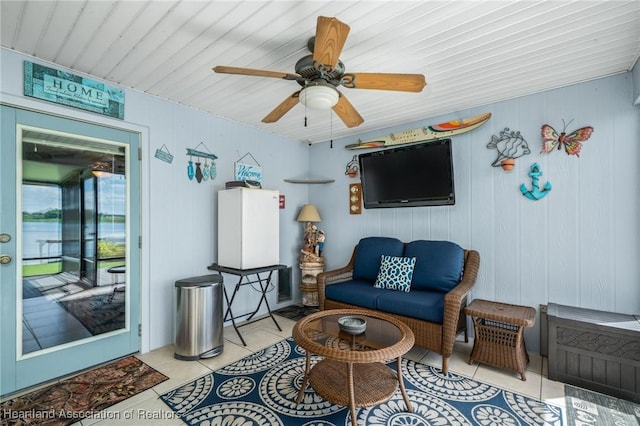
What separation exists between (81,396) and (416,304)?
2694 millimetres

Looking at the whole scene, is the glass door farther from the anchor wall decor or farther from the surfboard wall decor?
the anchor wall decor

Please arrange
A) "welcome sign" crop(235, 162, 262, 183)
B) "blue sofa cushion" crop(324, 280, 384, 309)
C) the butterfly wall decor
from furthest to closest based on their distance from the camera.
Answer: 1. "welcome sign" crop(235, 162, 262, 183)
2. "blue sofa cushion" crop(324, 280, 384, 309)
3. the butterfly wall decor

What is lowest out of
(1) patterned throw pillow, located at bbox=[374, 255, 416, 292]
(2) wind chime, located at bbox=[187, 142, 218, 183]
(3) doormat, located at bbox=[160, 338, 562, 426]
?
(3) doormat, located at bbox=[160, 338, 562, 426]

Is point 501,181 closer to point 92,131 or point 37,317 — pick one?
point 92,131

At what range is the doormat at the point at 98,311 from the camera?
249cm

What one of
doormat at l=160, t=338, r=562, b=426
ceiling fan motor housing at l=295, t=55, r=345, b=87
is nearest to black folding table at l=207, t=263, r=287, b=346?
doormat at l=160, t=338, r=562, b=426

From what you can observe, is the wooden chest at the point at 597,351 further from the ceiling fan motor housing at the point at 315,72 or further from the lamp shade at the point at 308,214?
the lamp shade at the point at 308,214

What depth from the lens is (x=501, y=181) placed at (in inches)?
118

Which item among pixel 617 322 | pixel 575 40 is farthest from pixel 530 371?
pixel 575 40

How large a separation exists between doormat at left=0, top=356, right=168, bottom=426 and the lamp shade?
2.46 meters

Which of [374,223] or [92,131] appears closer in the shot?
[92,131]

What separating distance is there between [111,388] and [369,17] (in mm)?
3160

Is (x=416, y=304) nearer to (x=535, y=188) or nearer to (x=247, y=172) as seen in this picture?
A: (x=535, y=188)

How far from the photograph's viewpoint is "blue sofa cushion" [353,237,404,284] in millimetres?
3443
